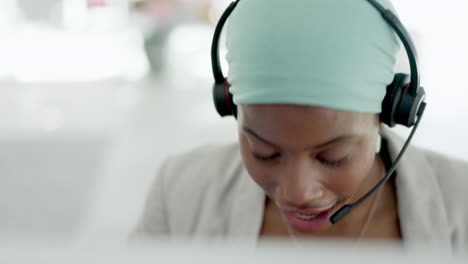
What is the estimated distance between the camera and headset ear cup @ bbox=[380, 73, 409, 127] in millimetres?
772

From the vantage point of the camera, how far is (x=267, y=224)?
103 centimetres

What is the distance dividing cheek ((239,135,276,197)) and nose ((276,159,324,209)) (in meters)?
0.03

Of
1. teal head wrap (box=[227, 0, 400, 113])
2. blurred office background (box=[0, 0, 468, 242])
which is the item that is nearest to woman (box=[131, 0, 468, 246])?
teal head wrap (box=[227, 0, 400, 113])

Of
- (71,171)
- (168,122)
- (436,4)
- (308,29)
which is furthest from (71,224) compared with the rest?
(436,4)

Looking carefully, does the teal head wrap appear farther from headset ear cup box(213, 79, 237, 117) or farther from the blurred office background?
the blurred office background

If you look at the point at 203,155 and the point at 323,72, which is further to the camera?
the point at 203,155

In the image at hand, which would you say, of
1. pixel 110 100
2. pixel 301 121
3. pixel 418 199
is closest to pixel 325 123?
pixel 301 121

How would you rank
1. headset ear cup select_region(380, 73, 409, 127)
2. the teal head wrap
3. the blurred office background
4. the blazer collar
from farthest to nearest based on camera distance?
1. the blurred office background
2. the blazer collar
3. headset ear cup select_region(380, 73, 409, 127)
4. the teal head wrap

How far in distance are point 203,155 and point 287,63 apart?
0.47m

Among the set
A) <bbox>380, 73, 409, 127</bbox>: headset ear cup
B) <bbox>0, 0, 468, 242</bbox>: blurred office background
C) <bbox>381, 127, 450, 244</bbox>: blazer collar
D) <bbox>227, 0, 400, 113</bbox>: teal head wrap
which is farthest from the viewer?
<bbox>0, 0, 468, 242</bbox>: blurred office background

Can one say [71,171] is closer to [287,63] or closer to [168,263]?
[287,63]

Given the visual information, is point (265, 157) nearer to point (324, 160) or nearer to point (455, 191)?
point (324, 160)

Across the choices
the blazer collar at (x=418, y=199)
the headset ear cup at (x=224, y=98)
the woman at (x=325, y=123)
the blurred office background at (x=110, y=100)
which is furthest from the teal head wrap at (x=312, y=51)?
the blurred office background at (x=110, y=100)

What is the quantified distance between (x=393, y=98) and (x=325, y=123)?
135 millimetres
